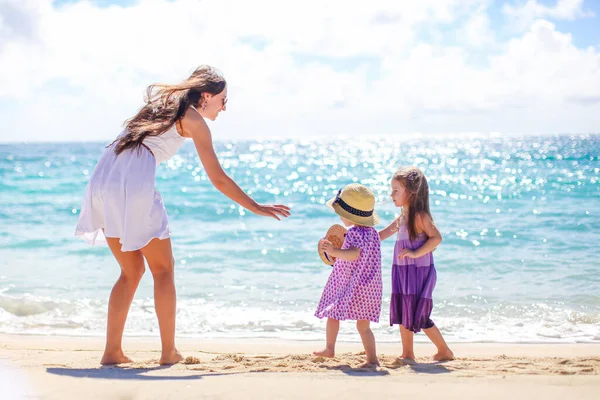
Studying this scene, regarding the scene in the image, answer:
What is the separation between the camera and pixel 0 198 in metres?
17.9

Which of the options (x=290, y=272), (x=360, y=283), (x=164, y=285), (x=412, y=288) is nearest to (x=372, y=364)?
(x=360, y=283)

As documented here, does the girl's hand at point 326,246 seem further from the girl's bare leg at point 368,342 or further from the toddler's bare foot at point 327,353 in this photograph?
the toddler's bare foot at point 327,353

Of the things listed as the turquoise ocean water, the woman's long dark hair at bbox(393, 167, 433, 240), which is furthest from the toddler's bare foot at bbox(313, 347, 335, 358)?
the turquoise ocean water

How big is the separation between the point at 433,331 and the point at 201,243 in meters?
6.83

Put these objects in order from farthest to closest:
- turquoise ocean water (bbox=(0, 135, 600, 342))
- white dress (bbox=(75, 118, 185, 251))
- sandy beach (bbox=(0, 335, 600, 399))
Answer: turquoise ocean water (bbox=(0, 135, 600, 342)) < white dress (bbox=(75, 118, 185, 251)) < sandy beach (bbox=(0, 335, 600, 399))

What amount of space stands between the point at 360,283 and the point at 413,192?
64cm

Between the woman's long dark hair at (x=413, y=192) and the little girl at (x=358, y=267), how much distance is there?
0.72ft

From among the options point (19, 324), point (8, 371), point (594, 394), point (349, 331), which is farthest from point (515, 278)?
point (8, 371)

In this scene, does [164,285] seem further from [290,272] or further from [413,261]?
[290,272]

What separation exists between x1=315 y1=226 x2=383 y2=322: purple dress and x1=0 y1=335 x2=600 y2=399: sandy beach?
284mm

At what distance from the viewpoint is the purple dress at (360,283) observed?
3.92m

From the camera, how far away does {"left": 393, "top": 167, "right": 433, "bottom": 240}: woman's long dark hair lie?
13.2ft

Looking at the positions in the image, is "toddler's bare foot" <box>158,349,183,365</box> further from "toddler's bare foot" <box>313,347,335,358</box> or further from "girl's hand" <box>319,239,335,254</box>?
"girl's hand" <box>319,239,335,254</box>

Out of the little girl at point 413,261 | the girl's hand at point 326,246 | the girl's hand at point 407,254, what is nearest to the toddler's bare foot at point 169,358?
the girl's hand at point 326,246
